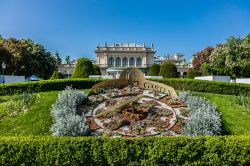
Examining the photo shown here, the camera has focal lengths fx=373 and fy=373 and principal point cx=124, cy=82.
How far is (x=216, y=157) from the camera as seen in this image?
1030cm

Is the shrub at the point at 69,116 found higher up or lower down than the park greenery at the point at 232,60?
lower down

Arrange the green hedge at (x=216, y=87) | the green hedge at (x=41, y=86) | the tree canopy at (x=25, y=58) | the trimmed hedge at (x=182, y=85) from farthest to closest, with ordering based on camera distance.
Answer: the tree canopy at (x=25, y=58) → the green hedge at (x=216, y=87) → the trimmed hedge at (x=182, y=85) → the green hedge at (x=41, y=86)

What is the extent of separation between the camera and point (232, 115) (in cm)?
1645

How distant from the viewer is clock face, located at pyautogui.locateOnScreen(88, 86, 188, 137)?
46.4 ft

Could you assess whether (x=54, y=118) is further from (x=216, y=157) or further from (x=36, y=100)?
(x=216, y=157)

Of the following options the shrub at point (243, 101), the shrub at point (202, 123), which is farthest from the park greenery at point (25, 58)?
the shrub at point (202, 123)

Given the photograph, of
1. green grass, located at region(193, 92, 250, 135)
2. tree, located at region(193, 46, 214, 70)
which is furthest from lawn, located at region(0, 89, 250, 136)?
tree, located at region(193, 46, 214, 70)

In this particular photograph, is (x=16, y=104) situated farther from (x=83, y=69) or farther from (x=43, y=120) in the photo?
(x=83, y=69)

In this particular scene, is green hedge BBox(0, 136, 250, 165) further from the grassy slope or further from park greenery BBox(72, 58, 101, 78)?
park greenery BBox(72, 58, 101, 78)

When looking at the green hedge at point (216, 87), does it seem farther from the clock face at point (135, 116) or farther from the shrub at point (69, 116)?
the shrub at point (69, 116)

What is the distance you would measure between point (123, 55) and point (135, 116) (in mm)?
79616

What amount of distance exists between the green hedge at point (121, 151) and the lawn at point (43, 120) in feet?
11.6

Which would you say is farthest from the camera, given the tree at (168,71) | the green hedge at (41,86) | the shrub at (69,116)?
the tree at (168,71)

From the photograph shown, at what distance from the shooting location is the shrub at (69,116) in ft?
42.8
